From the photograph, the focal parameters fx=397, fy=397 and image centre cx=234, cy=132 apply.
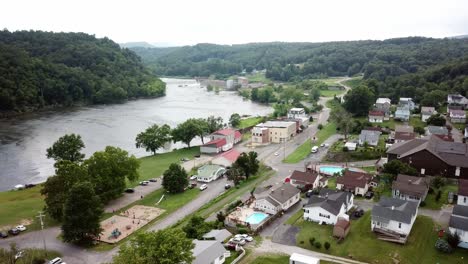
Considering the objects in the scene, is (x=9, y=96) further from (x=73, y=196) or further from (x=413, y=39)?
(x=413, y=39)

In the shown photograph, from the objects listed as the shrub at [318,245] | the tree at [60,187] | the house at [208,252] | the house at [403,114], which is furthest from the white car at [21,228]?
the house at [403,114]

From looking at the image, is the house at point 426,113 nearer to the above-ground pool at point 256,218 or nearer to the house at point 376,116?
the house at point 376,116

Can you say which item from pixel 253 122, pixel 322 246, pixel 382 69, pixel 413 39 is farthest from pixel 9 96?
pixel 413 39

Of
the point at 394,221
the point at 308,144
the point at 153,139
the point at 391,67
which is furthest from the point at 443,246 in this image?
the point at 391,67

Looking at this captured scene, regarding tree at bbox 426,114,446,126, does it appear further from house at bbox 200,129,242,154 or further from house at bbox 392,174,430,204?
house at bbox 200,129,242,154

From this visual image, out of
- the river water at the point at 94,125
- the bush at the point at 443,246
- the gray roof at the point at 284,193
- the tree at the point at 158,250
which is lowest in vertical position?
the river water at the point at 94,125

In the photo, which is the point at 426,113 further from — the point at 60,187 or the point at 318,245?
the point at 60,187
